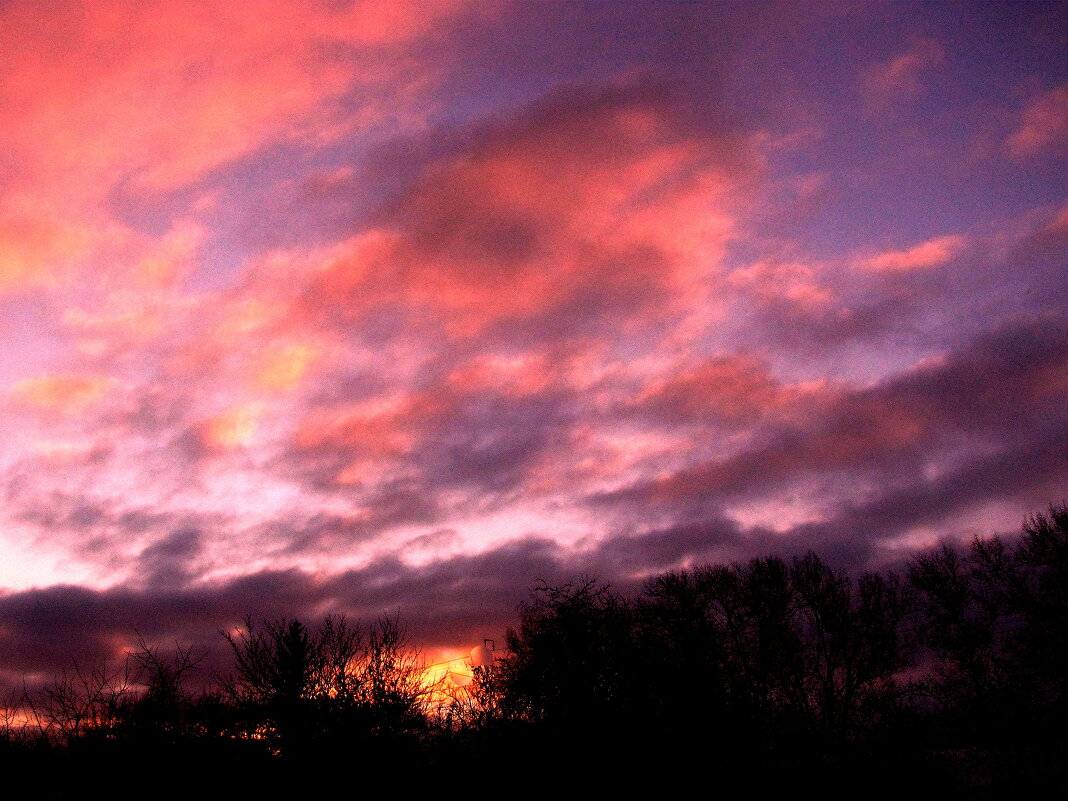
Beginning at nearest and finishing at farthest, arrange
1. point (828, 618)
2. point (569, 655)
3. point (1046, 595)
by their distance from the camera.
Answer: point (569, 655)
point (1046, 595)
point (828, 618)

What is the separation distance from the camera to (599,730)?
23953 millimetres

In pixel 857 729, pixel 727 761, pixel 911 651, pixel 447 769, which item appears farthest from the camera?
pixel 911 651

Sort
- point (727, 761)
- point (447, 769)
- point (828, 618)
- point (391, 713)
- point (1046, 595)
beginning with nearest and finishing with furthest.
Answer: point (727, 761) → point (447, 769) → point (391, 713) → point (1046, 595) → point (828, 618)

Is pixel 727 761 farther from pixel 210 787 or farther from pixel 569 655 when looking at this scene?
pixel 210 787

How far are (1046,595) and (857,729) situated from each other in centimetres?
1358

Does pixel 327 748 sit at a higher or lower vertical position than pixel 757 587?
lower

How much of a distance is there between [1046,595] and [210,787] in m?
38.0

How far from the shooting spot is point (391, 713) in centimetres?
3353

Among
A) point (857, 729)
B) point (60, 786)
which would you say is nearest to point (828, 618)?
point (857, 729)

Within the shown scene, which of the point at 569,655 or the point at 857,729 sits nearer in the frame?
the point at 569,655

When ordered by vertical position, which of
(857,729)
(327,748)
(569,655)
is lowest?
(857,729)

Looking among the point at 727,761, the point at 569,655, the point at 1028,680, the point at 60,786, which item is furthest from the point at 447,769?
the point at 1028,680

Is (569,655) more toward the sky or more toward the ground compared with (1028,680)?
more toward the sky

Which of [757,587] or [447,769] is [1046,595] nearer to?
[757,587]
